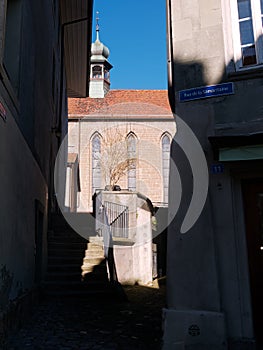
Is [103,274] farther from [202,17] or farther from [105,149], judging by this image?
[105,149]

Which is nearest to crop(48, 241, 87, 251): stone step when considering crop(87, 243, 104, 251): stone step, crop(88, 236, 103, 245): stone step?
crop(87, 243, 104, 251): stone step

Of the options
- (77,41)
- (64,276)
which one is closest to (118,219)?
(64,276)

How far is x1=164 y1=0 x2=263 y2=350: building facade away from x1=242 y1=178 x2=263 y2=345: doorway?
1 cm

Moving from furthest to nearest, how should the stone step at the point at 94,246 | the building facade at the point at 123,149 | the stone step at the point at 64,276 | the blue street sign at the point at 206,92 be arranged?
the building facade at the point at 123,149, the stone step at the point at 94,246, the stone step at the point at 64,276, the blue street sign at the point at 206,92

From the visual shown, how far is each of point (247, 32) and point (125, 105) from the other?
2998 centimetres

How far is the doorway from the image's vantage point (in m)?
5.15

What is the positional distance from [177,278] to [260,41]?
3420 millimetres

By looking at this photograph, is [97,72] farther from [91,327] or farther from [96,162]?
[91,327]

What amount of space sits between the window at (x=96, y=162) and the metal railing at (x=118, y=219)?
18260 mm

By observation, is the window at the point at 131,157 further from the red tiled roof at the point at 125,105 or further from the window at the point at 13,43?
the window at the point at 13,43

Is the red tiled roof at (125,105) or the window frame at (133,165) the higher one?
the red tiled roof at (125,105)

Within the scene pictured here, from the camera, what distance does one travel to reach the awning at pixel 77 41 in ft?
50.0

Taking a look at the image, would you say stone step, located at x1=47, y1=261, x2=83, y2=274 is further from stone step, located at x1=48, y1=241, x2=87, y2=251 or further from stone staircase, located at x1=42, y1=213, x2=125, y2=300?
stone step, located at x1=48, y1=241, x2=87, y2=251

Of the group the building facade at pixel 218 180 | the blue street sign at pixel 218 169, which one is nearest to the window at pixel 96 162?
the building facade at pixel 218 180
